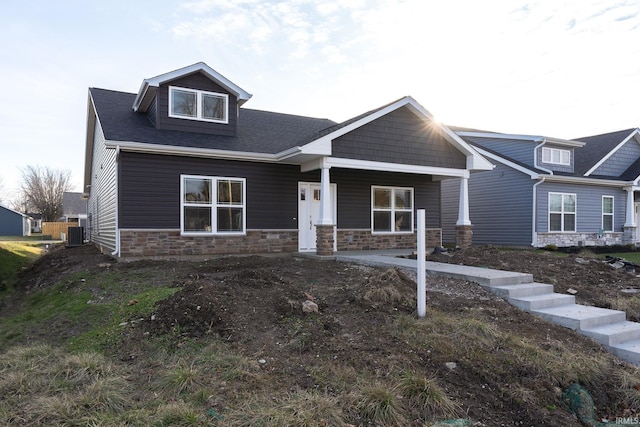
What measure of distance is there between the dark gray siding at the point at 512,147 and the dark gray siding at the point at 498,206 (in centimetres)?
118

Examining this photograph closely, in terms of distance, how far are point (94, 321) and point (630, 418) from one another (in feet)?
20.2

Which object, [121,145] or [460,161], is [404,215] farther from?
[121,145]

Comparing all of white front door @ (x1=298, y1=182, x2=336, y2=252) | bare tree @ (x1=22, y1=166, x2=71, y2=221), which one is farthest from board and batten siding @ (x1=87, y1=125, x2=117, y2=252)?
bare tree @ (x1=22, y1=166, x2=71, y2=221)

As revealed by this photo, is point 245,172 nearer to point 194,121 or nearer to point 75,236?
point 194,121

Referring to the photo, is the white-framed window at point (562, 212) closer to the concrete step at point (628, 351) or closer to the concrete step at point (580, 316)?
the concrete step at point (580, 316)

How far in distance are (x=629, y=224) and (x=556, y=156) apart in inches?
208

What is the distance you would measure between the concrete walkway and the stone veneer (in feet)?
36.3

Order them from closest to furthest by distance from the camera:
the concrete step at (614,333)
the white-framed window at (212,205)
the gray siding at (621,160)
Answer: the concrete step at (614,333), the white-framed window at (212,205), the gray siding at (621,160)

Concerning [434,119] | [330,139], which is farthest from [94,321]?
[434,119]

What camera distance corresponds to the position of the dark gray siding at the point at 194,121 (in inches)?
440

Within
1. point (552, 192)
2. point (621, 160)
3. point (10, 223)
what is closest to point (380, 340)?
point (552, 192)

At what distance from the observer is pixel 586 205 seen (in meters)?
18.0

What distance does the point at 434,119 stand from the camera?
40.5 ft

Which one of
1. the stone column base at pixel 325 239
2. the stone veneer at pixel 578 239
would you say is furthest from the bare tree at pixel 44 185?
the stone veneer at pixel 578 239
